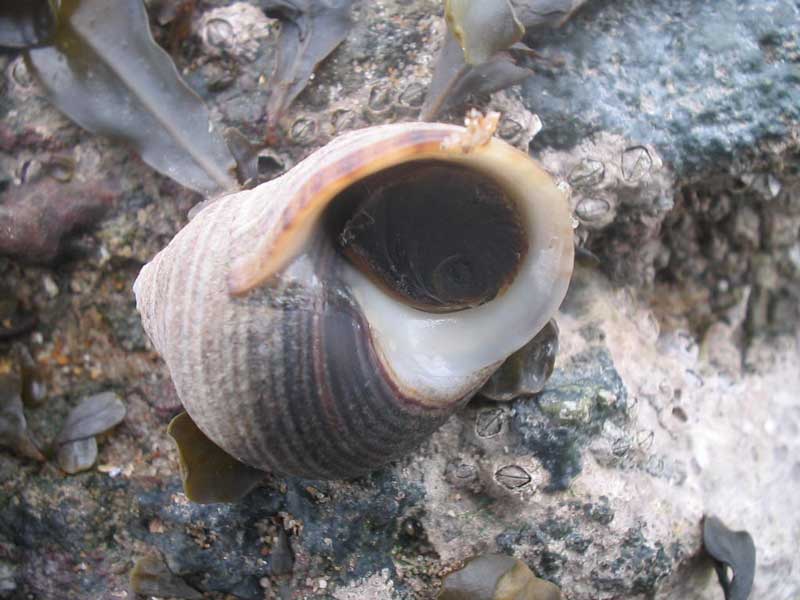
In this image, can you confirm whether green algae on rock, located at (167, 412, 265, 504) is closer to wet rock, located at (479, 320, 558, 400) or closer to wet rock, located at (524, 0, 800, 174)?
wet rock, located at (479, 320, 558, 400)

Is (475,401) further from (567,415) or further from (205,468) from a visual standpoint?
(205,468)

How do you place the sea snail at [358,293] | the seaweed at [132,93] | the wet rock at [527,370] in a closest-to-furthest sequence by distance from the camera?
the sea snail at [358,293] < the wet rock at [527,370] < the seaweed at [132,93]

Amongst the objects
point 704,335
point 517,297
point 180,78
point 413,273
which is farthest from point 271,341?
point 704,335

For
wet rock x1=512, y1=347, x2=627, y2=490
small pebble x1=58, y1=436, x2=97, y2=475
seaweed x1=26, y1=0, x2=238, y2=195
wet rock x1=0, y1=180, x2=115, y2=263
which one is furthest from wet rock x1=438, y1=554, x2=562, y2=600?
wet rock x1=0, y1=180, x2=115, y2=263

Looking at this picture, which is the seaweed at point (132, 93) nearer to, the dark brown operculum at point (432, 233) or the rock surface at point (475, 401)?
the rock surface at point (475, 401)

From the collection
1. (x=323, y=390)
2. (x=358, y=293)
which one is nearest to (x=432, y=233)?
(x=358, y=293)

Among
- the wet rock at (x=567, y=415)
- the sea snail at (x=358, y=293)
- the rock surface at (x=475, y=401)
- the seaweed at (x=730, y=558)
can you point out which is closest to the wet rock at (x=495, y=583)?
the rock surface at (x=475, y=401)
